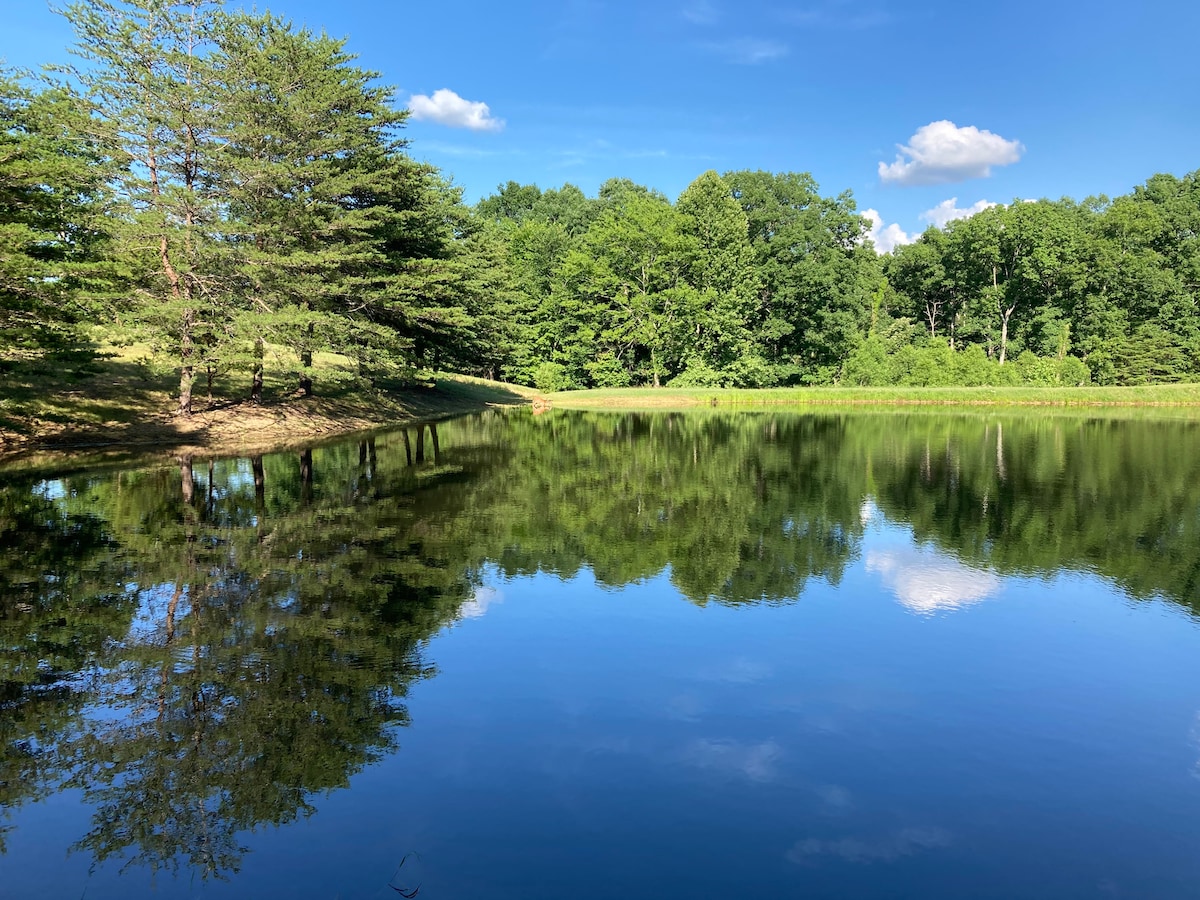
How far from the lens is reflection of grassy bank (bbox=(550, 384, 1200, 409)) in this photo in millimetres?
61438

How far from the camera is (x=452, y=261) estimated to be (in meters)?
45.2

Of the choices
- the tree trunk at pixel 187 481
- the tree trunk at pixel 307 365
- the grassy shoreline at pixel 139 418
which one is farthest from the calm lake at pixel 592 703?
the tree trunk at pixel 307 365

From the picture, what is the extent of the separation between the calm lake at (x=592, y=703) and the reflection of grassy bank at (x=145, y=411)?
400 inches

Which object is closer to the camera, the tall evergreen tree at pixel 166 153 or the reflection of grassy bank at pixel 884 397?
the tall evergreen tree at pixel 166 153

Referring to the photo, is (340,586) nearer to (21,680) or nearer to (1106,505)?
(21,680)

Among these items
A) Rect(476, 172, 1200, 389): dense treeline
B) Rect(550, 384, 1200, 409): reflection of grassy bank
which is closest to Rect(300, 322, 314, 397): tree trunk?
Rect(550, 384, 1200, 409): reflection of grassy bank

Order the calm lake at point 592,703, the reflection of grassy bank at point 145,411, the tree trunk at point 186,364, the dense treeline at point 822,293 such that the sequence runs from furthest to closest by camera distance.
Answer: the dense treeline at point 822,293 → the tree trunk at point 186,364 → the reflection of grassy bank at point 145,411 → the calm lake at point 592,703

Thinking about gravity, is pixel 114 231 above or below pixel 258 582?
above

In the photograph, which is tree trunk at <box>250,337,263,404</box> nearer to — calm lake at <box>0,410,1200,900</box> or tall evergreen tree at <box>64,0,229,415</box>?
tall evergreen tree at <box>64,0,229,415</box>

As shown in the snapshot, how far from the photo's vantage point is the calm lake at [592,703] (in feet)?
17.9

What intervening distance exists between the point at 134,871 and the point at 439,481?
57.4ft

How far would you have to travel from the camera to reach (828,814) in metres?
6.04

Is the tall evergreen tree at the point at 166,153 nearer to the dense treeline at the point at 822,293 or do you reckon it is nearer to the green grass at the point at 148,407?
the green grass at the point at 148,407

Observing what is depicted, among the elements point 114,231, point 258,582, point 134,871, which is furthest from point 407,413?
point 134,871
